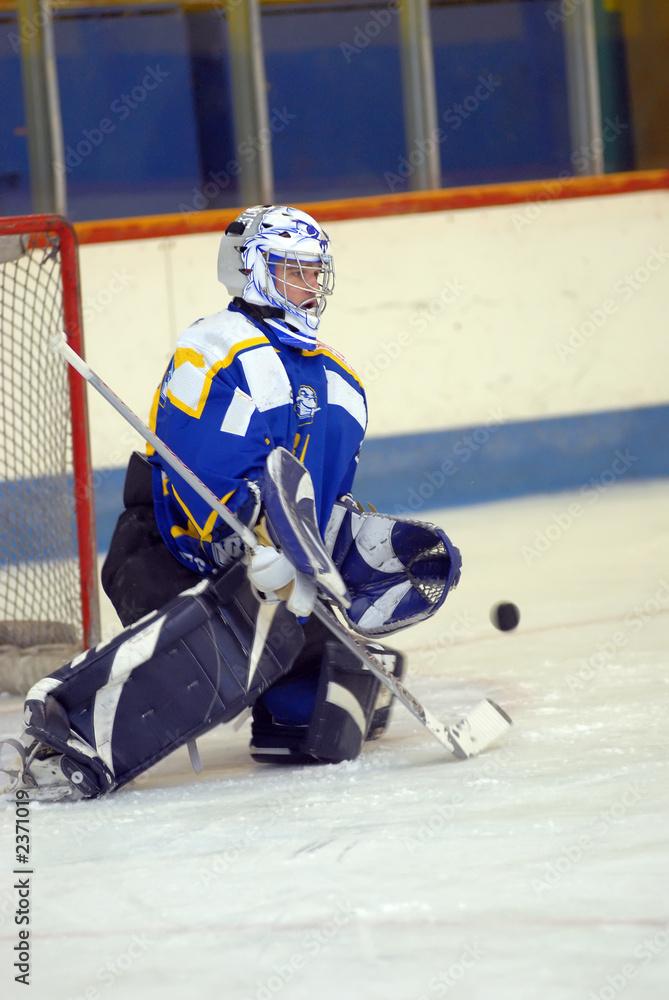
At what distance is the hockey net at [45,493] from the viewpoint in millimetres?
3074

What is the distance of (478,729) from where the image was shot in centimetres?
234

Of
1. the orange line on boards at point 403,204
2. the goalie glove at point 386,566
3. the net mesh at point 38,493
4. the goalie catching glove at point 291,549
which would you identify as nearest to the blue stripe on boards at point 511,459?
the orange line on boards at point 403,204

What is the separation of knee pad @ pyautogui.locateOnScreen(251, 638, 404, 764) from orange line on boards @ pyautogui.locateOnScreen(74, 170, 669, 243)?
2515mm

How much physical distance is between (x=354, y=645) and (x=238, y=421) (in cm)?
38

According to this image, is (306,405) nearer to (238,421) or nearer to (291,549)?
(238,421)

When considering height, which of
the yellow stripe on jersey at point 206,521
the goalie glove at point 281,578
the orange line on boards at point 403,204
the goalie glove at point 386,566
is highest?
the orange line on boards at point 403,204

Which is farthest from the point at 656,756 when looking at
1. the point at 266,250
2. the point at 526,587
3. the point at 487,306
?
the point at 487,306

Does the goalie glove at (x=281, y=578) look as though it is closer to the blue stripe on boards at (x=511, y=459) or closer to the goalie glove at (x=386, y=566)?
the goalie glove at (x=386, y=566)

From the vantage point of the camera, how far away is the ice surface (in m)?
1.47

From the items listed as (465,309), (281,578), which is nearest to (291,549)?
(281,578)

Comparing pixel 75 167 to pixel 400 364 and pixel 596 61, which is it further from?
pixel 596 61

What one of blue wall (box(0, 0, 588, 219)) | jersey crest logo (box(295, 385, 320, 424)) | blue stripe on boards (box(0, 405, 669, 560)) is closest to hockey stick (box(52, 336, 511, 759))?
jersey crest logo (box(295, 385, 320, 424))

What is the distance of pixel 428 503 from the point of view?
5004 mm

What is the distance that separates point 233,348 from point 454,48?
3.71 m
